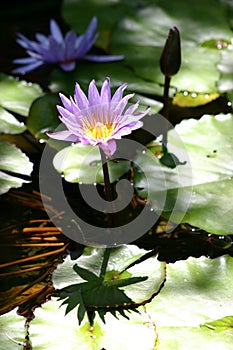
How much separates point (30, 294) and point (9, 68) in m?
1.22

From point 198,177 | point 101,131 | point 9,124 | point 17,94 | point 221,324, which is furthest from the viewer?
point 17,94

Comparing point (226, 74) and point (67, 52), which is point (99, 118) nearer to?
point (226, 74)

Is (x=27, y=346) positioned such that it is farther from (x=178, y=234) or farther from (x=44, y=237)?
(x=178, y=234)

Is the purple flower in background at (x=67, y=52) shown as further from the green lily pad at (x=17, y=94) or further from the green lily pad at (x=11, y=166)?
the green lily pad at (x=11, y=166)

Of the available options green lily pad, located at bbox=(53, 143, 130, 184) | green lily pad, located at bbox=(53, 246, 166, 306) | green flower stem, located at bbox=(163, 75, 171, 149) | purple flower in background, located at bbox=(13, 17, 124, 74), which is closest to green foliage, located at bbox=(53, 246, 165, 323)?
green lily pad, located at bbox=(53, 246, 166, 306)

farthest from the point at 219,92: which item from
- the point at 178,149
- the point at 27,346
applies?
the point at 27,346

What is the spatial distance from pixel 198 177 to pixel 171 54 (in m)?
0.37

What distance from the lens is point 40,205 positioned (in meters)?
1.82

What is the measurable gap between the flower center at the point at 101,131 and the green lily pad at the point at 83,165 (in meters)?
0.31

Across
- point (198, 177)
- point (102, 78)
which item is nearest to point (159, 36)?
point (102, 78)

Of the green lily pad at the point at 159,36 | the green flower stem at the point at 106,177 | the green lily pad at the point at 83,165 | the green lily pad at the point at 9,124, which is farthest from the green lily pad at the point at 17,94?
the green flower stem at the point at 106,177

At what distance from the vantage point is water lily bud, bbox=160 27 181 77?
5.73 ft

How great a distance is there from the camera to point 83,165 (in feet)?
5.95

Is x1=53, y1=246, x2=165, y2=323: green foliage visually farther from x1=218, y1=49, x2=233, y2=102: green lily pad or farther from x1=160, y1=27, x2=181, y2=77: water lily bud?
x1=218, y1=49, x2=233, y2=102: green lily pad
